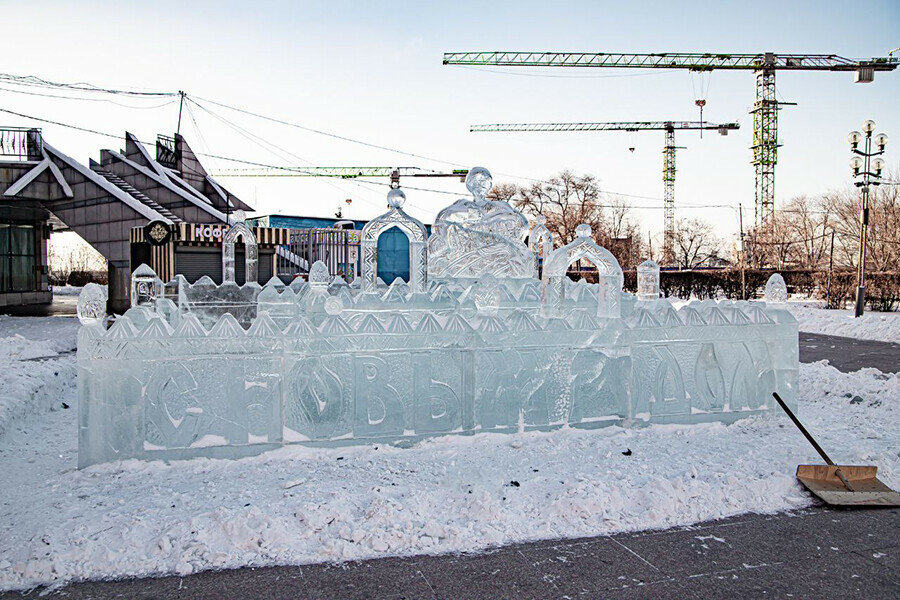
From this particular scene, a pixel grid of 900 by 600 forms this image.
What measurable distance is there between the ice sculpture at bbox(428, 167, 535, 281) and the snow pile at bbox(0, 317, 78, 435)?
4786 millimetres

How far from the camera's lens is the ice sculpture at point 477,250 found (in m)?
8.23

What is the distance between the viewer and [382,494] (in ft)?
13.6

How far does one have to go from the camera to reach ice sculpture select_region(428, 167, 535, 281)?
27.0 ft

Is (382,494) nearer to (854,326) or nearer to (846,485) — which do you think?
(846,485)

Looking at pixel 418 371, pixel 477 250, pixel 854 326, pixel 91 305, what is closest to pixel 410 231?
pixel 477 250

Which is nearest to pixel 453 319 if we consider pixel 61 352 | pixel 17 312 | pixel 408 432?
pixel 408 432

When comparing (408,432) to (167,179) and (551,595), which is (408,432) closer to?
(551,595)

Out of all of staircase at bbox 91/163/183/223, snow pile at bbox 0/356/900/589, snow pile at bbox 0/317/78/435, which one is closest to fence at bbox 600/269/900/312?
snow pile at bbox 0/356/900/589

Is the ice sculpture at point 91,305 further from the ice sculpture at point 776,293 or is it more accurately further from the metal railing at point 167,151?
the metal railing at point 167,151

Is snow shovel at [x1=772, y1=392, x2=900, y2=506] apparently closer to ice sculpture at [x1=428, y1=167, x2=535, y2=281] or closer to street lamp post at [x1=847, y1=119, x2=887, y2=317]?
ice sculpture at [x1=428, y1=167, x2=535, y2=281]

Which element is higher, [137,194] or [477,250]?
[137,194]

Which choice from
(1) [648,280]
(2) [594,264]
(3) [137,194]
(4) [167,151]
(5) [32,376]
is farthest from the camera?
(4) [167,151]

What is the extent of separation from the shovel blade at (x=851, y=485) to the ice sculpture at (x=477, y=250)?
4461 millimetres

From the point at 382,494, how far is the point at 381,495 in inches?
1.1
